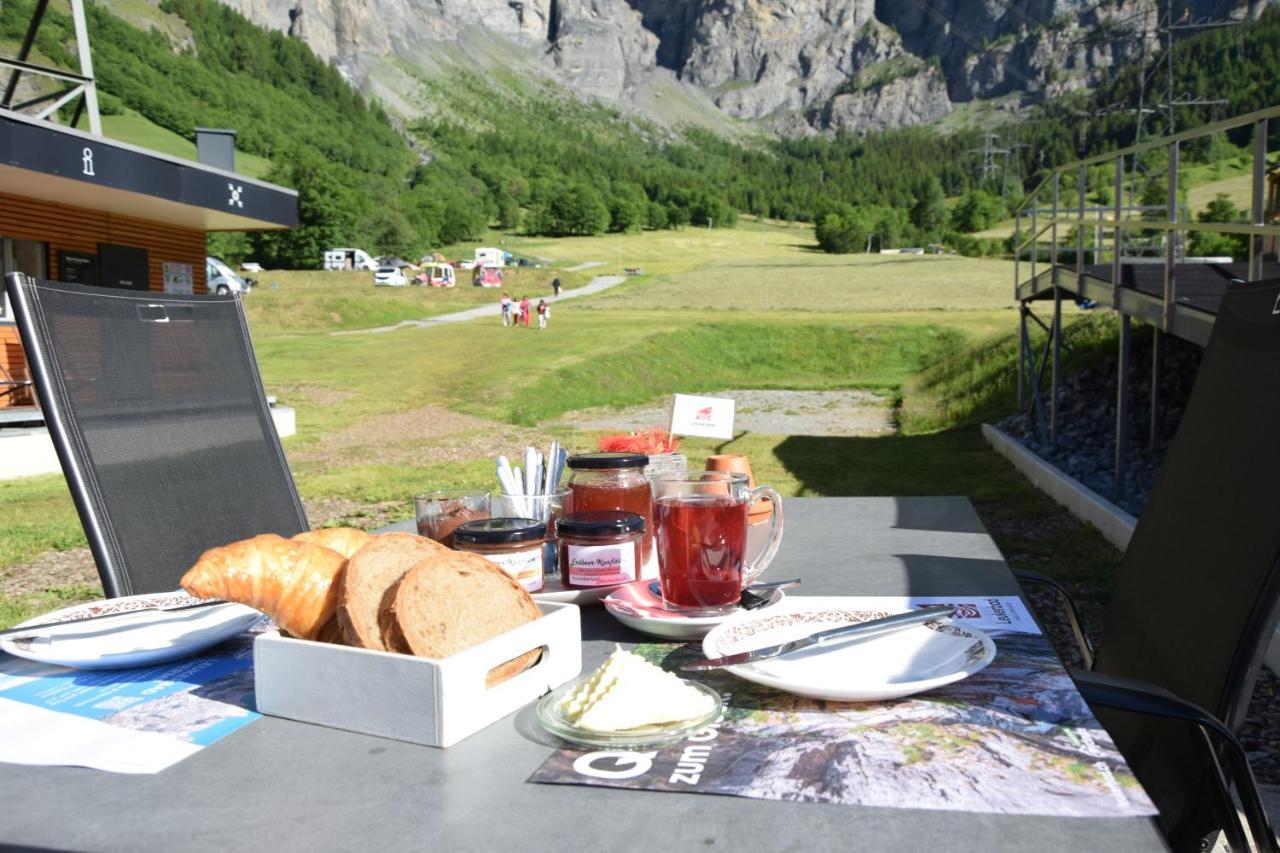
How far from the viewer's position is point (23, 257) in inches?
477

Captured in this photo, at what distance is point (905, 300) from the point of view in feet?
131

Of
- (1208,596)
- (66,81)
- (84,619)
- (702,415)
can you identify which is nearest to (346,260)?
(66,81)

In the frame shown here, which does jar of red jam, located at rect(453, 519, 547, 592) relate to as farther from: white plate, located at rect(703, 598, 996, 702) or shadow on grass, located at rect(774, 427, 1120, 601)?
shadow on grass, located at rect(774, 427, 1120, 601)

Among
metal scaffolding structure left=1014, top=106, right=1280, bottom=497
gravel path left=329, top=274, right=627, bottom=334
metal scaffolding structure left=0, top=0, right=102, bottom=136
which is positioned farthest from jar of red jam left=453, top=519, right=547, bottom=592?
gravel path left=329, top=274, right=627, bottom=334

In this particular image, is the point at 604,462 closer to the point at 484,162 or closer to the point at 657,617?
the point at 657,617

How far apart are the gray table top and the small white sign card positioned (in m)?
1.23

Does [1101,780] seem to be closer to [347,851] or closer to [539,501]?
[347,851]

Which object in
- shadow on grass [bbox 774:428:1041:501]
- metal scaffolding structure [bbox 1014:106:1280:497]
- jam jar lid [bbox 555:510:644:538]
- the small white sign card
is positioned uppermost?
metal scaffolding structure [bbox 1014:106:1280:497]

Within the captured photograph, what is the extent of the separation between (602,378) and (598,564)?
17.6 m

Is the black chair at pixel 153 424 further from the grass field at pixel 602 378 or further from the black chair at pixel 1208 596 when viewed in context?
the grass field at pixel 602 378

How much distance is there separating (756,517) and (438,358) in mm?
21792

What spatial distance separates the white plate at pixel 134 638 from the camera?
4.48 feet

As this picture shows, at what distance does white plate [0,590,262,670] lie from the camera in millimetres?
1365

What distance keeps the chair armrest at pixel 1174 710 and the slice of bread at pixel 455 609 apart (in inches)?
27.8
